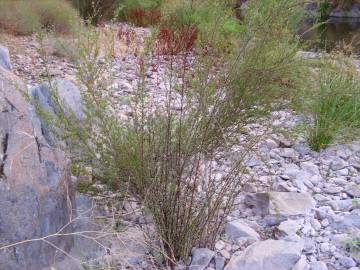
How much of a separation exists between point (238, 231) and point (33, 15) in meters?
7.25

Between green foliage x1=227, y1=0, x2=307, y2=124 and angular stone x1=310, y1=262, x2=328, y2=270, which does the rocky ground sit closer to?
angular stone x1=310, y1=262, x2=328, y2=270

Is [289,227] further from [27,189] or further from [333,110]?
[333,110]

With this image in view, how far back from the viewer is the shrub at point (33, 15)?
8609 millimetres

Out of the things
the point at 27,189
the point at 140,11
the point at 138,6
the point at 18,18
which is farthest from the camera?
the point at 138,6

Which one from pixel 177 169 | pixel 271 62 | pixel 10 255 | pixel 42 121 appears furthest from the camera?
pixel 271 62

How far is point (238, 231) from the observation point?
111 inches

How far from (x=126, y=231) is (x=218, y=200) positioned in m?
0.52

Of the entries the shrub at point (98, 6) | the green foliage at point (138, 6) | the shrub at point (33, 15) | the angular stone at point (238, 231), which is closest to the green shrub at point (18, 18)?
the shrub at point (33, 15)

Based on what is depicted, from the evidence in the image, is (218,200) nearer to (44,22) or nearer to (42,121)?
(42,121)

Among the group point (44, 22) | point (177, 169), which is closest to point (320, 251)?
point (177, 169)

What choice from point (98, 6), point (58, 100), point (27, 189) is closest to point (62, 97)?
point (58, 100)

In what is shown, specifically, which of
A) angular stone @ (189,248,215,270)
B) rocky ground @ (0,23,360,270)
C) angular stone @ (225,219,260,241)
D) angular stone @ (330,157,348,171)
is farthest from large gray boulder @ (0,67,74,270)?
angular stone @ (330,157,348,171)

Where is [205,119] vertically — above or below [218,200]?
above

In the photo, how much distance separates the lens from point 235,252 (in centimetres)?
272
